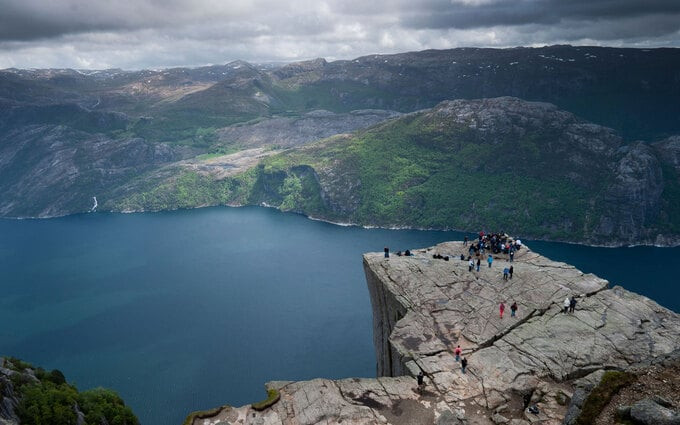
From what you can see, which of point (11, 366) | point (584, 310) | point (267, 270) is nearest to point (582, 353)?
point (584, 310)

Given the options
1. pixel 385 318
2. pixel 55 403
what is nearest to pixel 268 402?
pixel 385 318

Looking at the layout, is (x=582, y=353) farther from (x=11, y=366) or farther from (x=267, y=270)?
(x=267, y=270)

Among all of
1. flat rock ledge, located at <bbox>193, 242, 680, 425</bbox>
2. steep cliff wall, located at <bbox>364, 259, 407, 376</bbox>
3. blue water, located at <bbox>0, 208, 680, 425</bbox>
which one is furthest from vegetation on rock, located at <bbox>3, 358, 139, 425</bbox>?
steep cliff wall, located at <bbox>364, 259, 407, 376</bbox>

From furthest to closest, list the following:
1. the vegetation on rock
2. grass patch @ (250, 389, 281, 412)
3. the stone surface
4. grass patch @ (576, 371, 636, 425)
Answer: the vegetation on rock
grass patch @ (250, 389, 281, 412)
grass patch @ (576, 371, 636, 425)
the stone surface

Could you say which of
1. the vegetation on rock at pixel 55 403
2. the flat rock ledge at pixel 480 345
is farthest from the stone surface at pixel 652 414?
the vegetation on rock at pixel 55 403

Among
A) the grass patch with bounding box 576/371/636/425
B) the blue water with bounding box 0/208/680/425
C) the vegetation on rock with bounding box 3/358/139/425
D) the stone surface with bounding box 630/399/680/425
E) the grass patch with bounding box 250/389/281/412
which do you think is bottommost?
the blue water with bounding box 0/208/680/425

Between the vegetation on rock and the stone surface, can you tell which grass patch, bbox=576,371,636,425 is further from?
the vegetation on rock

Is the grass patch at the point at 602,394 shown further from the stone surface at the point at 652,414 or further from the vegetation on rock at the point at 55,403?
the vegetation on rock at the point at 55,403
